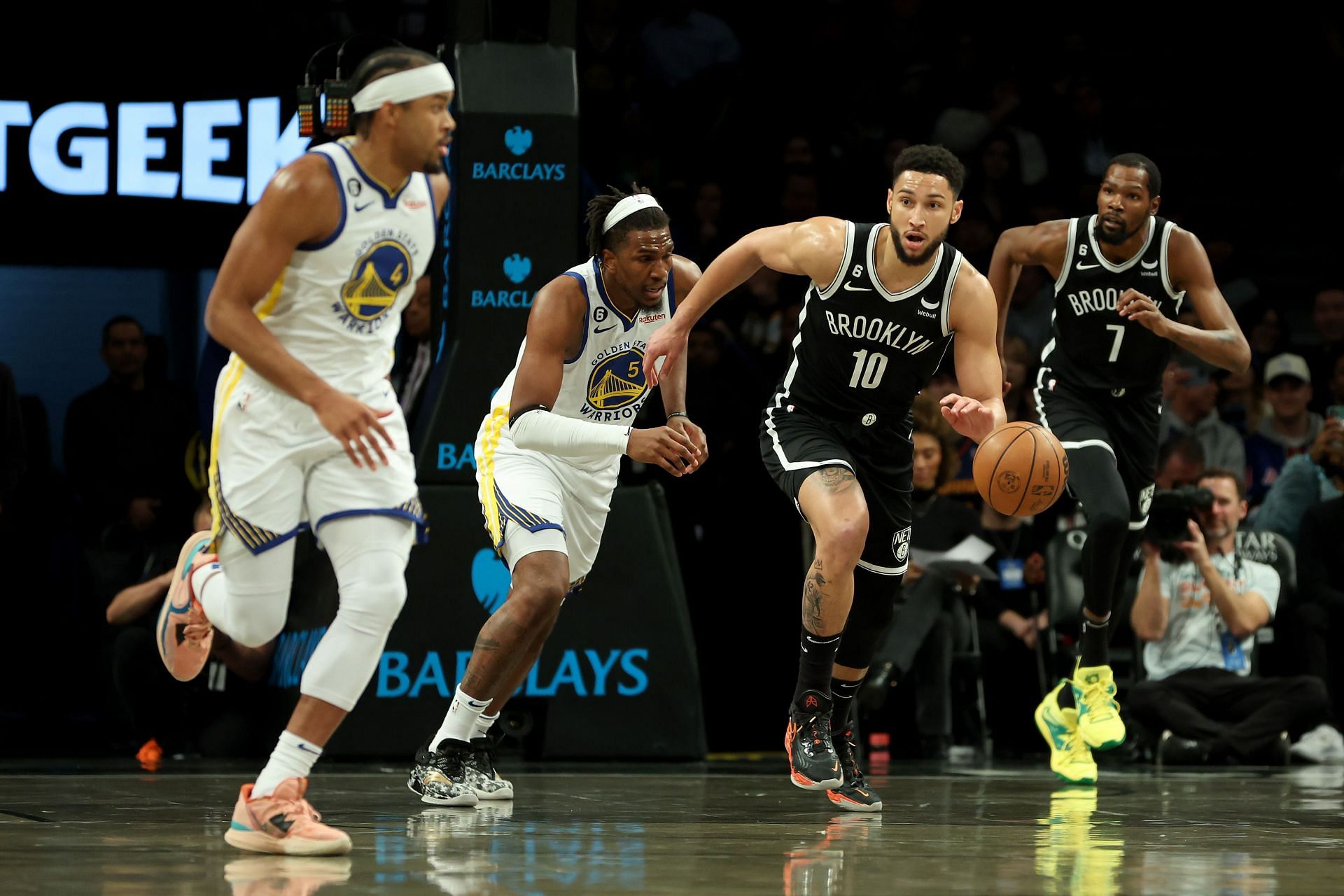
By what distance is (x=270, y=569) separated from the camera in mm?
4941

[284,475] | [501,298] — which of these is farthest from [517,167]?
[284,475]

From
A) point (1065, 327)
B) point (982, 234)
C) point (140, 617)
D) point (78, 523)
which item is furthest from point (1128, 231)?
point (78, 523)

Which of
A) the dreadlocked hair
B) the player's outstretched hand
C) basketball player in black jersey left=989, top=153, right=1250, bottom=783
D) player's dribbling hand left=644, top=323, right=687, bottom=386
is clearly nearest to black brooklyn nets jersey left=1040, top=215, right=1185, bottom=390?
basketball player in black jersey left=989, top=153, right=1250, bottom=783

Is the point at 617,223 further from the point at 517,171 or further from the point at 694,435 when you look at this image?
the point at 517,171

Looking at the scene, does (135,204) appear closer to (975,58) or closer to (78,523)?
(78,523)

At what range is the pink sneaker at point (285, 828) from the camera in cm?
471

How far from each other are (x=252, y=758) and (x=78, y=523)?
250 cm

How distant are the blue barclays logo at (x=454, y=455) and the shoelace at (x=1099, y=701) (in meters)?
2.94

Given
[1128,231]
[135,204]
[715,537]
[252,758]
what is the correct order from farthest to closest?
[135,204]
[715,537]
[252,758]
[1128,231]

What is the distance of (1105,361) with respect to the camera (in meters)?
7.98

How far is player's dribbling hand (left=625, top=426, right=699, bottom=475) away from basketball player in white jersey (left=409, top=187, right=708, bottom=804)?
24 cm

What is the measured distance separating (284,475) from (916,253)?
252 cm

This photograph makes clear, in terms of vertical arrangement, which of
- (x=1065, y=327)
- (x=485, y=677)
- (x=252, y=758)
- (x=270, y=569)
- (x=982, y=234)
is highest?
(x=982, y=234)

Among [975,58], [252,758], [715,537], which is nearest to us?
[252,758]
